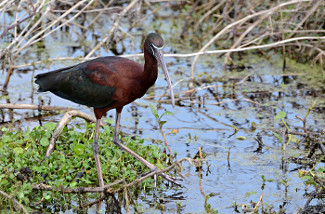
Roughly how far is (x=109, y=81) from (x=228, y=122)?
222 cm

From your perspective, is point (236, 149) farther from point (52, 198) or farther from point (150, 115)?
point (52, 198)

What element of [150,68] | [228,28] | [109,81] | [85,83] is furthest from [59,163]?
[228,28]

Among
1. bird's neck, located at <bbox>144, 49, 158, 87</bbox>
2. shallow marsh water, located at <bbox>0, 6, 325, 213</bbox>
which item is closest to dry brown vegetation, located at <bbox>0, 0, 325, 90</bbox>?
shallow marsh water, located at <bbox>0, 6, 325, 213</bbox>

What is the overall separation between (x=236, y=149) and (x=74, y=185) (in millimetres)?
1978

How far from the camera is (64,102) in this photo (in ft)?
22.9

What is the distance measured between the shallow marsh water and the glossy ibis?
0.47 m

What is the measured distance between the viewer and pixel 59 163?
15.9ft

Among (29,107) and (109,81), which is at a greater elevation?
(109,81)

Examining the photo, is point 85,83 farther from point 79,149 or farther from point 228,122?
point 228,122

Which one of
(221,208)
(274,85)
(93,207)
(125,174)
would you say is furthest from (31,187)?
(274,85)

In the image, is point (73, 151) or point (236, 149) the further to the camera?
point (236, 149)

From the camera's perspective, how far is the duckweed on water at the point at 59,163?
4.49 m

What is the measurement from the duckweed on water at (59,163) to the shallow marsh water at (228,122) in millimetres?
303

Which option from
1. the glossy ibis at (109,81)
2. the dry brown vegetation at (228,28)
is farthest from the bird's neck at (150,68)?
the dry brown vegetation at (228,28)
